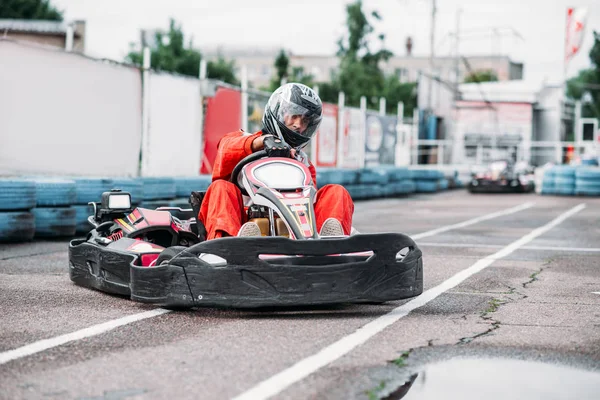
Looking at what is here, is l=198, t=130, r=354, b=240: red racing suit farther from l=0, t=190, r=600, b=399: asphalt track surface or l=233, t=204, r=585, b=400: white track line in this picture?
l=233, t=204, r=585, b=400: white track line

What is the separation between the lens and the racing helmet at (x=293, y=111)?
670cm

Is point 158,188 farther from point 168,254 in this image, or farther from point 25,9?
point 25,9

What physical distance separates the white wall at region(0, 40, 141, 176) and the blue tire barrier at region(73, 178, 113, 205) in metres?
1.18

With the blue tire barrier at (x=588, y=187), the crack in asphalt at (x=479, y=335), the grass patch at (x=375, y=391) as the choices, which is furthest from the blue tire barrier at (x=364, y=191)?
the grass patch at (x=375, y=391)

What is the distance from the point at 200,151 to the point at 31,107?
15.7ft

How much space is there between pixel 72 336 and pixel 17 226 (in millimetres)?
6057

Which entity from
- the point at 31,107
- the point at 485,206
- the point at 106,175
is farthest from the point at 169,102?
the point at 485,206

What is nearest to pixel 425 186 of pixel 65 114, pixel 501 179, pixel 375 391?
pixel 501 179

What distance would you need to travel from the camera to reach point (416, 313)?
233 inches

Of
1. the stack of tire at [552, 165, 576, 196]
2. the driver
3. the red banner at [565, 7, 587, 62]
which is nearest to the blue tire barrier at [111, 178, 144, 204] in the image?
the driver

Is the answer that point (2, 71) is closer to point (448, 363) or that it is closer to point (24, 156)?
point (24, 156)

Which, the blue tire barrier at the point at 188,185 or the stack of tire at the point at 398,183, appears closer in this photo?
the blue tire barrier at the point at 188,185

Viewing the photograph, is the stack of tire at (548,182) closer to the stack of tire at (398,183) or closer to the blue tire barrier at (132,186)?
the stack of tire at (398,183)

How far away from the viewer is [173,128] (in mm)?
16203
